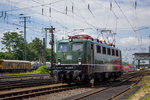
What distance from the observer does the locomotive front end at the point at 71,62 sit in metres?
16.3

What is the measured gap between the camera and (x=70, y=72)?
16344mm

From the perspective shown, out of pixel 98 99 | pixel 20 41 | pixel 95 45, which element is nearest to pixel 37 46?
pixel 20 41

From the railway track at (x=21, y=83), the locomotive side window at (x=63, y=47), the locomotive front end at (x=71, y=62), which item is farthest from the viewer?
the locomotive side window at (x=63, y=47)

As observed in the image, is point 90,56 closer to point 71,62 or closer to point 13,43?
point 71,62

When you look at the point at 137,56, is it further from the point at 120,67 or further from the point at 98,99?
the point at 98,99

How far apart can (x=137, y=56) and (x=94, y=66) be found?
282ft

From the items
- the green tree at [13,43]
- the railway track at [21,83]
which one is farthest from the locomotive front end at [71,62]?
the green tree at [13,43]

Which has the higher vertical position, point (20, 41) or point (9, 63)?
point (20, 41)

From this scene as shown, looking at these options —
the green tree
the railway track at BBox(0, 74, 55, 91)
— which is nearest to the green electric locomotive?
the railway track at BBox(0, 74, 55, 91)

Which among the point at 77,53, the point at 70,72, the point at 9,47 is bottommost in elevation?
the point at 70,72

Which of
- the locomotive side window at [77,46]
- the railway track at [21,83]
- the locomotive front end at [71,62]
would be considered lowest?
the railway track at [21,83]

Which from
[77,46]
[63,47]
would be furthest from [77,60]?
[63,47]

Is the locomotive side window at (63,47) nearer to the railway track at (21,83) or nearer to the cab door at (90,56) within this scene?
the cab door at (90,56)

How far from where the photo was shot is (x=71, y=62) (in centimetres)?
1675
